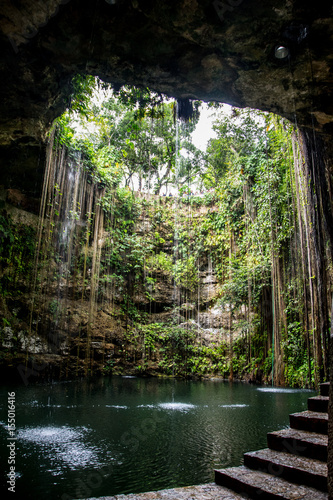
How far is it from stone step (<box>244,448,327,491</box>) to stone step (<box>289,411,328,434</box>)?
0.34 m

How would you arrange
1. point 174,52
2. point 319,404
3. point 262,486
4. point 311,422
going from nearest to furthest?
point 262,486 → point 311,422 → point 319,404 → point 174,52

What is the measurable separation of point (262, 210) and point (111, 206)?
5.38m

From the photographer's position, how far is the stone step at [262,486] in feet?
5.27

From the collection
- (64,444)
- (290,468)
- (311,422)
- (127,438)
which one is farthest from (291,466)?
(64,444)

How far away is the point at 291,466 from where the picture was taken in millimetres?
1842

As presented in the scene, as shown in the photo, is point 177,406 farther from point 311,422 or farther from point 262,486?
point 262,486

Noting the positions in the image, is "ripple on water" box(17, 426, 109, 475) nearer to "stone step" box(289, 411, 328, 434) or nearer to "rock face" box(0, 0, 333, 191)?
"stone step" box(289, 411, 328, 434)

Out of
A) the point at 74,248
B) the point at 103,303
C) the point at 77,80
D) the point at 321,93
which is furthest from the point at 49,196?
the point at 321,93

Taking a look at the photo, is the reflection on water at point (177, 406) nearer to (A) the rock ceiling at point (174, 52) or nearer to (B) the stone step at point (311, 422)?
(B) the stone step at point (311, 422)

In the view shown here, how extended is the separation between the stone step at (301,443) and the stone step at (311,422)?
0.04 meters

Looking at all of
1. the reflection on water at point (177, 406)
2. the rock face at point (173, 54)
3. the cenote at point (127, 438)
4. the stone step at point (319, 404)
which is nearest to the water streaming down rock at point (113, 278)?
the rock face at point (173, 54)

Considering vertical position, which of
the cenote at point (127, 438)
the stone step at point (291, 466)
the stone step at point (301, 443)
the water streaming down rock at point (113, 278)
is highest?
the water streaming down rock at point (113, 278)

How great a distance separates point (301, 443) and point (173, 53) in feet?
13.4

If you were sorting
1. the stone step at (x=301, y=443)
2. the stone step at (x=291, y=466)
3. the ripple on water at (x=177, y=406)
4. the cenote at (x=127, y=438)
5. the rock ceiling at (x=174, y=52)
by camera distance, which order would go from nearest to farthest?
1. the stone step at (x=291, y=466)
2. the stone step at (x=301, y=443)
3. the cenote at (x=127, y=438)
4. the rock ceiling at (x=174, y=52)
5. the ripple on water at (x=177, y=406)
